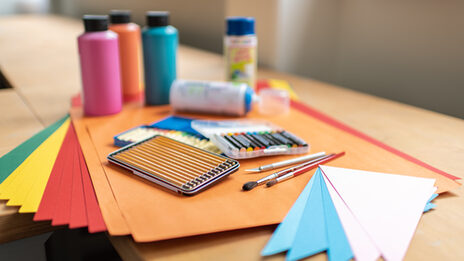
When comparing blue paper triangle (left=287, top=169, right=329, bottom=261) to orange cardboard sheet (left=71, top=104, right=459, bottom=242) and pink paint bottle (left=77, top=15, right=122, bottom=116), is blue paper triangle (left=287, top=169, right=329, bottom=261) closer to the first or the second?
orange cardboard sheet (left=71, top=104, right=459, bottom=242)

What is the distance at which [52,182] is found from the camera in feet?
1.58

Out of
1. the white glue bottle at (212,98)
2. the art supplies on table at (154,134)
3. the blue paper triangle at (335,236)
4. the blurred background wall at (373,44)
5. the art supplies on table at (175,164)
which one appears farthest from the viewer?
the blurred background wall at (373,44)

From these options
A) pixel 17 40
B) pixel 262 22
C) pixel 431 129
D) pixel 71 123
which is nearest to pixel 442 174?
pixel 431 129

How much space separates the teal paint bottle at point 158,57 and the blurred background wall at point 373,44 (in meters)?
0.49

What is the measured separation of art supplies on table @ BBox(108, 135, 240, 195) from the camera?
1.54ft

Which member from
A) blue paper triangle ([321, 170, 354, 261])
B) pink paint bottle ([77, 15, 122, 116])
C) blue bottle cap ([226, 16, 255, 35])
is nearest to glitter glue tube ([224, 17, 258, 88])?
blue bottle cap ([226, 16, 255, 35])

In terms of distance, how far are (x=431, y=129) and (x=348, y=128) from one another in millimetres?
157

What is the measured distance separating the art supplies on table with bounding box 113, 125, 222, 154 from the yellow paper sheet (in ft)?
0.32

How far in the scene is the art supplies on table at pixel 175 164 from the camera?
1.54ft

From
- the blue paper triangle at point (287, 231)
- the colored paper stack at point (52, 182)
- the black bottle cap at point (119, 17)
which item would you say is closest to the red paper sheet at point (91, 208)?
the colored paper stack at point (52, 182)

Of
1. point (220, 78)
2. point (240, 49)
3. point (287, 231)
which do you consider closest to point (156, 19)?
point (240, 49)

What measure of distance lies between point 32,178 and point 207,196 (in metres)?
0.23

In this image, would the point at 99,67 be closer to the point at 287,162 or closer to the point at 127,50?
the point at 127,50

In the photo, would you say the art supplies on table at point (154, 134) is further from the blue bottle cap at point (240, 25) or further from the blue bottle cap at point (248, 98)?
the blue bottle cap at point (240, 25)
